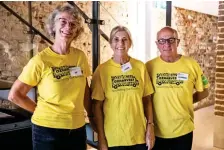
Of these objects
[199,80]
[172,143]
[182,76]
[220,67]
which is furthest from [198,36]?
[172,143]

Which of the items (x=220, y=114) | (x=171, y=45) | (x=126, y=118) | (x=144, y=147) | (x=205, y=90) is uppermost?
(x=171, y=45)

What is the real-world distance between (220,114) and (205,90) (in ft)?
5.60

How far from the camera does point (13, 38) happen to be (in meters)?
3.11

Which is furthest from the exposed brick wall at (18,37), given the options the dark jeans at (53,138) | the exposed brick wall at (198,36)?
the exposed brick wall at (198,36)

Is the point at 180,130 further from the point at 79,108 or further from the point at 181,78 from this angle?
the point at 79,108

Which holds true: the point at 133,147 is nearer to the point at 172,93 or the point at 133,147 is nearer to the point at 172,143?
the point at 172,143

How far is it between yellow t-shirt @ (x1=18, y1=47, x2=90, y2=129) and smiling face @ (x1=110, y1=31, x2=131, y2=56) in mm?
304

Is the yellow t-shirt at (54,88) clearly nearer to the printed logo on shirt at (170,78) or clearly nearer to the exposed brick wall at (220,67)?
the printed logo on shirt at (170,78)

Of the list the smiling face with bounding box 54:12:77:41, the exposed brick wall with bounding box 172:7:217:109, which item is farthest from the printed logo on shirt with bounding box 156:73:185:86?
the exposed brick wall with bounding box 172:7:217:109

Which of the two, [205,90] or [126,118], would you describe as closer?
[126,118]

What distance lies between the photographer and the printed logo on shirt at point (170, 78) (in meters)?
1.66

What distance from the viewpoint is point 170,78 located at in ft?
5.47

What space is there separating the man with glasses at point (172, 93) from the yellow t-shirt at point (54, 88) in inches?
21.9

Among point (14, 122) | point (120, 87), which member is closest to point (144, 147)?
point (120, 87)
